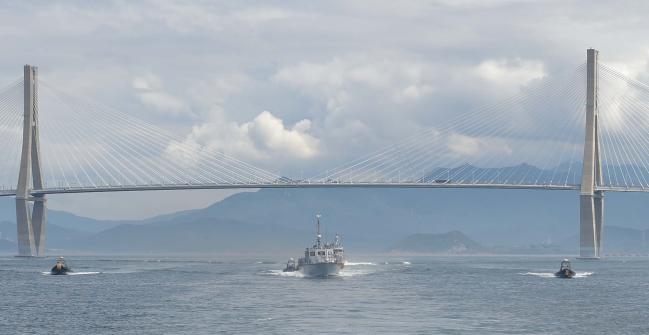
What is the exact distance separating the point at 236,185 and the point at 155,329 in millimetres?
106942

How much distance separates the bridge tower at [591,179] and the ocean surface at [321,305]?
40021 mm

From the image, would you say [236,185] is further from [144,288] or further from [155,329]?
[155,329]

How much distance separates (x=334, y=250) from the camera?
422 feet

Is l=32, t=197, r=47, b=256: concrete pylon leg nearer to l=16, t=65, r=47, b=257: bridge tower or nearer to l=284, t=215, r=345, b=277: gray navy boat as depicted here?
l=16, t=65, r=47, b=257: bridge tower

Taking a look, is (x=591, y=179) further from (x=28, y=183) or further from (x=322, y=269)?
(x=28, y=183)

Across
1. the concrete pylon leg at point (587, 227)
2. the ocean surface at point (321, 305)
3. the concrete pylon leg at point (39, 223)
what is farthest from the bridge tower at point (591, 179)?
the concrete pylon leg at point (39, 223)

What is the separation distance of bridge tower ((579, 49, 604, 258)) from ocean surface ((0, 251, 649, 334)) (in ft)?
131

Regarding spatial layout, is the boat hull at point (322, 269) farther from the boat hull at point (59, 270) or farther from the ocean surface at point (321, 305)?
the boat hull at point (59, 270)

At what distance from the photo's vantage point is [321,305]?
262ft

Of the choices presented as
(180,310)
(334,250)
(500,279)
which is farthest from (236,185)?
(180,310)

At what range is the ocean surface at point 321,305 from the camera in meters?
66.7

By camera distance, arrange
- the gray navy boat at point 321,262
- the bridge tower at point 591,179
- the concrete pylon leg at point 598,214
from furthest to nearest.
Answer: the concrete pylon leg at point 598,214 → the bridge tower at point 591,179 → the gray navy boat at point 321,262

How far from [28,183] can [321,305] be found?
9782 cm

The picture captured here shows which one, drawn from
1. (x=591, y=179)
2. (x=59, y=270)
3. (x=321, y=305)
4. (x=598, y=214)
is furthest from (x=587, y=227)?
(x=321, y=305)
